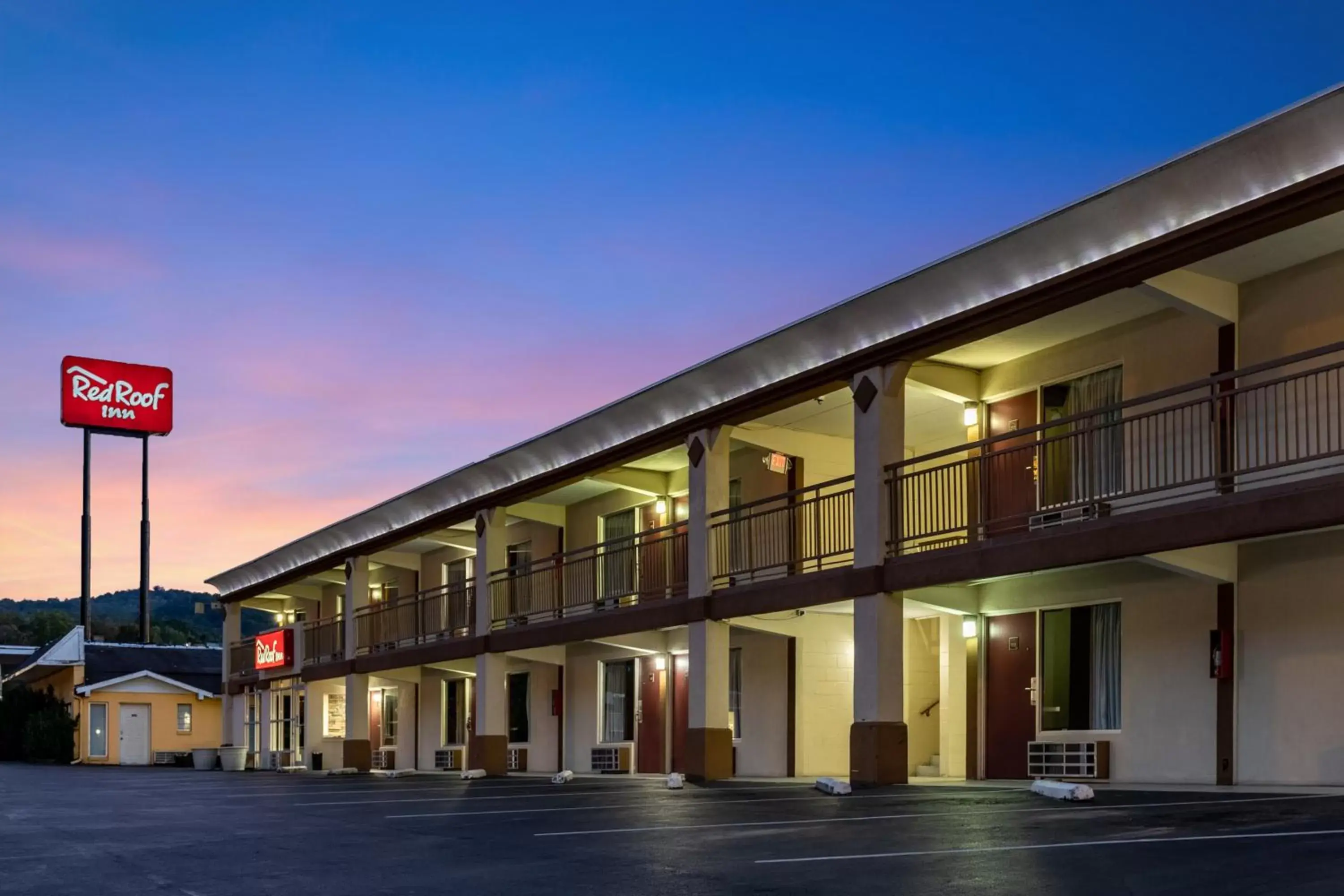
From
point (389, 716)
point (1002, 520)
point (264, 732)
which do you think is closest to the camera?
point (1002, 520)

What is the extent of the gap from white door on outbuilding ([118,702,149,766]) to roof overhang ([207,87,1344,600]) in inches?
1298

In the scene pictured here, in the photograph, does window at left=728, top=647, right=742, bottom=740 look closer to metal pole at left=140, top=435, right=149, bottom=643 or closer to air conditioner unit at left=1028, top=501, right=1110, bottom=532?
air conditioner unit at left=1028, top=501, right=1110, bottom=532

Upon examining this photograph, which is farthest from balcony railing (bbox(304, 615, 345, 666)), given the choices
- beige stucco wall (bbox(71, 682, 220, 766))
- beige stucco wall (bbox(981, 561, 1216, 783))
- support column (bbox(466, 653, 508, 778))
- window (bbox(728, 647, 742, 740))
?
beige stucco wall (bbox(981, 561, 1216, 783))

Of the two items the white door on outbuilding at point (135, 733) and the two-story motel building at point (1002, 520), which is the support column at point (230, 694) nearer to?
the white door on outbuilding at point (135, 733)

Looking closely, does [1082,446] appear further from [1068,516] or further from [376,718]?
[376,718]

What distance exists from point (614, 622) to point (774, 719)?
3.19 metres

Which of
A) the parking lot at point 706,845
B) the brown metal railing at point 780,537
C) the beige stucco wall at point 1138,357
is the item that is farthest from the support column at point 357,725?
the beige stucco wall at point 1138,357

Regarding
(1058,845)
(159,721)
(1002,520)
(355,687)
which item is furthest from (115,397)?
(1058,845)

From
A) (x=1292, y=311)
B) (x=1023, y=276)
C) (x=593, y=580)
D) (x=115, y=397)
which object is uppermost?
(x=115, y=397)

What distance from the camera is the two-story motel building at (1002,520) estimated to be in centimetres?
1515

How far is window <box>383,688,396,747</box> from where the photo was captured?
39.2 meters

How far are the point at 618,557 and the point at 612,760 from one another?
396 cm

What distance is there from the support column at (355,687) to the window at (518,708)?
503 centimetres

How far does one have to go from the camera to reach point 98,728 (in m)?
53.4
